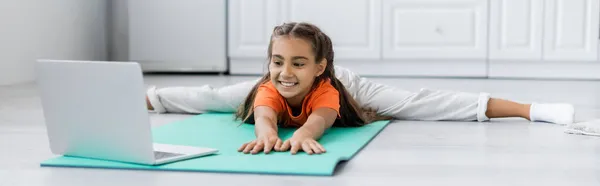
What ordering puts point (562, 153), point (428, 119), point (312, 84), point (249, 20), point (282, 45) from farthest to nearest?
point (249, 20) < point (428, 119) < point (312, 84) < point (282, 45) < point (562, 153)

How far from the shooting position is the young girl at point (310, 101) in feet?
5.29

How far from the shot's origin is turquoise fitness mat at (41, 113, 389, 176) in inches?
50.6

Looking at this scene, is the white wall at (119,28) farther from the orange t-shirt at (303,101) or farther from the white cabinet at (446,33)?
the orange t-shirt at (303,101)

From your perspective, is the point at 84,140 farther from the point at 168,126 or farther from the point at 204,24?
the point at 204,24

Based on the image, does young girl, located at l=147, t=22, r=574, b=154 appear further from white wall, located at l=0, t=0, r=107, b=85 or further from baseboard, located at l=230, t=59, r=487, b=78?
baseboard, located at l=230, t=59, r=487, b=78

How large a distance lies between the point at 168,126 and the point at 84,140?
0.51 m

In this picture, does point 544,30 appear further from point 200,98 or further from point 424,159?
point 424,159

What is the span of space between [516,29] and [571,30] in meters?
0.21

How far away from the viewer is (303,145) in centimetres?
145

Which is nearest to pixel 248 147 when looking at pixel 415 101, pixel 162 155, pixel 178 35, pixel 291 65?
pixel 162 155

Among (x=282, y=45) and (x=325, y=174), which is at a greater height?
(x=282, y=45)

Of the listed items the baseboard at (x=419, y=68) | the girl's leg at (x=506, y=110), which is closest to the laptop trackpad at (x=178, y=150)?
the girl's leg at (x=506, y=110)

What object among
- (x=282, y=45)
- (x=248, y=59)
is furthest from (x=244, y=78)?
(x=282, y=45)

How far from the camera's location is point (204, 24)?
3.80m
